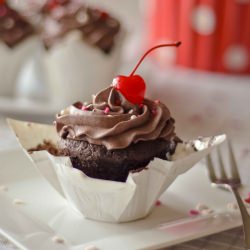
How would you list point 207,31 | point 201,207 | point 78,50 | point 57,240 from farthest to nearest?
point 207,31, point 78,50, point 201,207, point 57,240

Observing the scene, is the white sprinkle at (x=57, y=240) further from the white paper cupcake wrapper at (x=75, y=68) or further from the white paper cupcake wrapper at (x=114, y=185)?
the white paper cupcake wrapper at (x=75, y=68)

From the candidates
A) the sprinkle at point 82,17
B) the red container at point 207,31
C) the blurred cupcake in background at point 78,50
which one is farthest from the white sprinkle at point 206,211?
the red container at point 207,31

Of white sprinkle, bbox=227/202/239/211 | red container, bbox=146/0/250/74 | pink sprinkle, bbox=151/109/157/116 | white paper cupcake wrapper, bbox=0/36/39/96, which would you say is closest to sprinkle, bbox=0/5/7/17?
white paper cupcake wrapper, bbox=0/36/39/96

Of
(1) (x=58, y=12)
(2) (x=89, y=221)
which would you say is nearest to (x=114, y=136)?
(2) (x=89, y=221)

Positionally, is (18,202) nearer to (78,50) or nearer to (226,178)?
(226,178)

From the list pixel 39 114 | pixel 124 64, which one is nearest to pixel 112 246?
pixel 39 114

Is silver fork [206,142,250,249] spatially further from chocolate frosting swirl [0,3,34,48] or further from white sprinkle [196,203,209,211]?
chocolate frosting swirl [0,3,34,48]

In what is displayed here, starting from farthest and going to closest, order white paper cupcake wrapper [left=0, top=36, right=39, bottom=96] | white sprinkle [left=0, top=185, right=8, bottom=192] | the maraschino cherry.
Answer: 1. white paper cupcake wrapper [left=0, top=36, right=39, bottom=96]
2. white sprinkle [left=0, top=185, right=8, bottom=192]
3. the maraschino cherry
